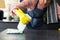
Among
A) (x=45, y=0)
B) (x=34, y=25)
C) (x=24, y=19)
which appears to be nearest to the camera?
(x=24, y=19)

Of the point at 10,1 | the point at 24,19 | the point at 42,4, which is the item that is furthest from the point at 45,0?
the point at 10,1

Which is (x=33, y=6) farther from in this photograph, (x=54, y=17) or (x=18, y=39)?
(x=18, y=39)

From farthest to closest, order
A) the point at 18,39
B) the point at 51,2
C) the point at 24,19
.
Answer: the point at 51,2 < the point at 24,19 < the point at 18,39

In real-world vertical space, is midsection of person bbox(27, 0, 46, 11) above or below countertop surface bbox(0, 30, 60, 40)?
above

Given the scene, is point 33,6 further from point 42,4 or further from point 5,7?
point 5,7

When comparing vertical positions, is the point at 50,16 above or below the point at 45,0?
below

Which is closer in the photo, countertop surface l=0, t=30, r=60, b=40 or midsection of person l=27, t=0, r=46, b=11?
countertop surface l=0, t=30, r=60, b=40

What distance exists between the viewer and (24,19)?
129 centimetres

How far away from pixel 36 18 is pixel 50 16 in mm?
461

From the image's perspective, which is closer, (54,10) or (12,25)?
(54,10)

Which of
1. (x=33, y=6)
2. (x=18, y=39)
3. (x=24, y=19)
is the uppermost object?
(x=33, y=6)

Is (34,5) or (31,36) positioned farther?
(34,5)

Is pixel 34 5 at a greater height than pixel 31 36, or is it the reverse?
pixel 34 5

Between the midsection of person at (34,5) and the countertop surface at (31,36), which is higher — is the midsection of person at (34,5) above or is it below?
above
